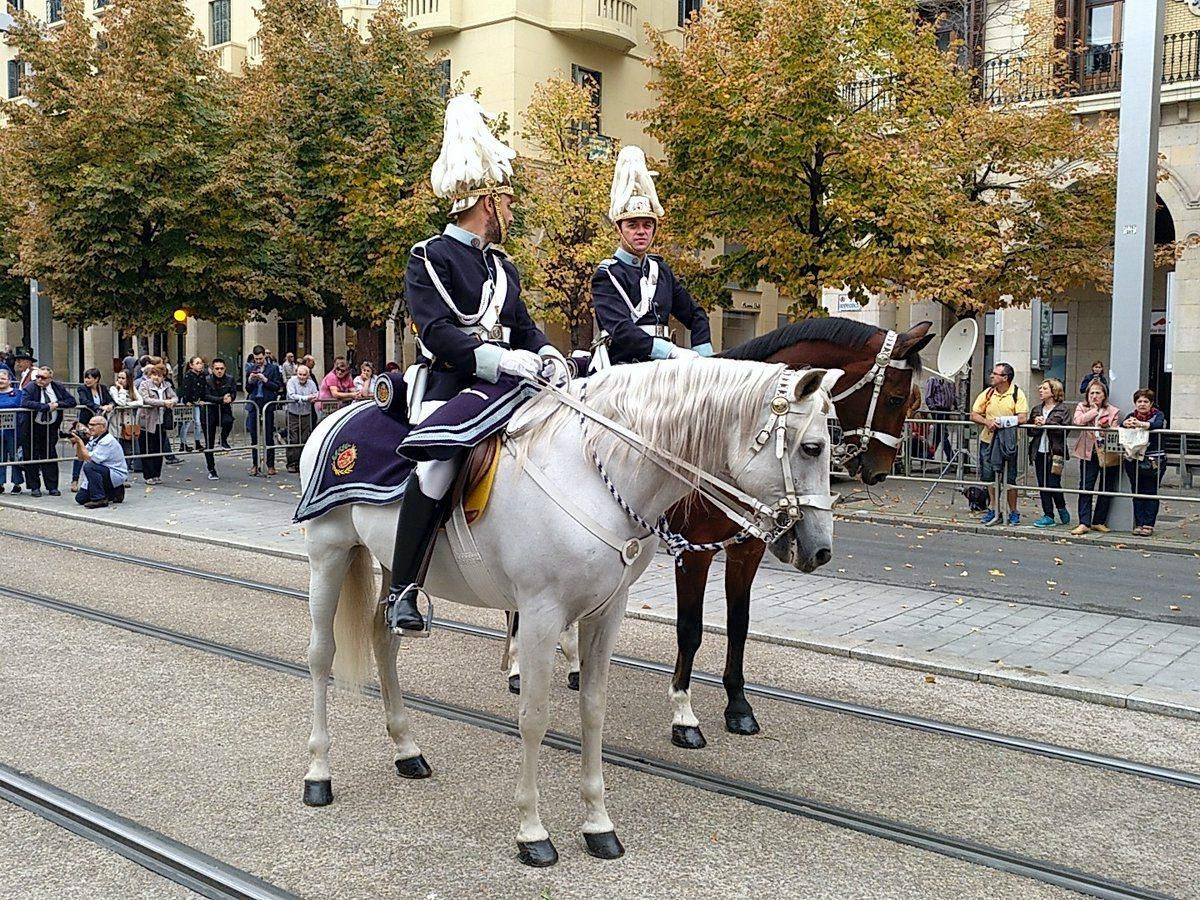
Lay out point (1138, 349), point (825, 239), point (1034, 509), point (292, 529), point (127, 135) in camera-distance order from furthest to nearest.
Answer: point (127, 135) → point (825, 239) → point (1034, 509) → point (1138, 349) → point (292, 529)

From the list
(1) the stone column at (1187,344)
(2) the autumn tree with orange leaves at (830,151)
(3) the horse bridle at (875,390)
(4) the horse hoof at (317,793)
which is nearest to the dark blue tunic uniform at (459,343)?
(4) the horse hoof at (317,793)

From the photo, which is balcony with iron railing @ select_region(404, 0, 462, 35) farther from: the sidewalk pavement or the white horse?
the white horse

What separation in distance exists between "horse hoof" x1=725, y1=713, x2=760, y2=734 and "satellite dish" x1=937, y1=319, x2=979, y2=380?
2.52m

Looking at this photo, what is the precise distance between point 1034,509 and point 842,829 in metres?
12.6

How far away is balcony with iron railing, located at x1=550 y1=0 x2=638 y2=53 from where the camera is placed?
108 feet

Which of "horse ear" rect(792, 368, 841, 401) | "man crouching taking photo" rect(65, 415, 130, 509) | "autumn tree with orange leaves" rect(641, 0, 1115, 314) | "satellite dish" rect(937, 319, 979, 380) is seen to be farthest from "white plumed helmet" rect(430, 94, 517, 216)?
"autumn tree with orange leaves" rect(641, 0, 1115, 314)

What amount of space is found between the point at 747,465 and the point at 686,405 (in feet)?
1.14

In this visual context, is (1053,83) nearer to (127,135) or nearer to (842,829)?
(127,135)

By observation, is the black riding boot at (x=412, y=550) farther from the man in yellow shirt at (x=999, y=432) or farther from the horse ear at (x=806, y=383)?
the man in yellow shirt at (x=999, y=432)

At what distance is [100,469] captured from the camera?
15.9m

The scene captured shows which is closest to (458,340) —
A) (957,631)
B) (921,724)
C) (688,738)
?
(688,738)

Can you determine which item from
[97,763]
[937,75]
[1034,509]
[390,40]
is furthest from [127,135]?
[97,763]

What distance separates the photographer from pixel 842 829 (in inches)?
193

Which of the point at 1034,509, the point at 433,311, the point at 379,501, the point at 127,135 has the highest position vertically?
the point at 127,135
